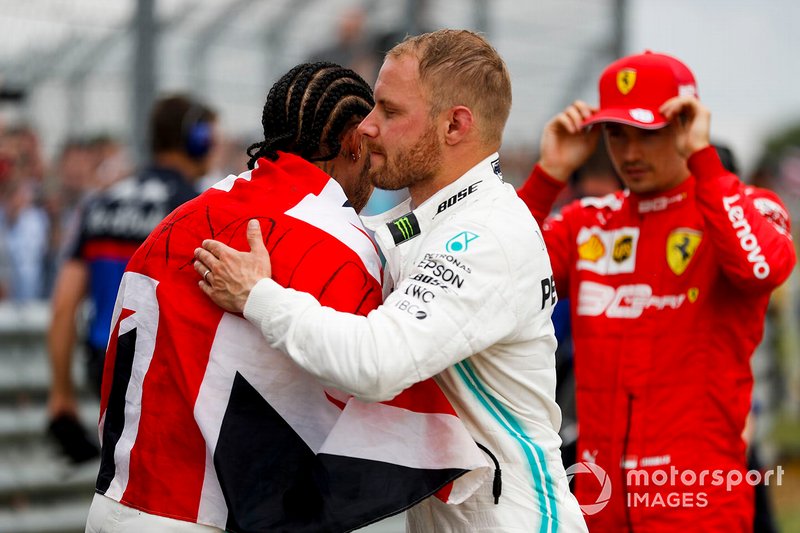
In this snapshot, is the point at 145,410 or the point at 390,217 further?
the point at 390,217

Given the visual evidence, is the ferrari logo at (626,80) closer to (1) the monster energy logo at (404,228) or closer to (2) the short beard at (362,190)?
(2) the short beard at (362,190)

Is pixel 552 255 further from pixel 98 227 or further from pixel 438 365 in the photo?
pixel 98 227

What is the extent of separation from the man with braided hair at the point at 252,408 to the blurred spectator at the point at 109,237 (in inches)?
99.1

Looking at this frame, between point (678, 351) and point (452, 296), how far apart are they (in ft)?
4.03

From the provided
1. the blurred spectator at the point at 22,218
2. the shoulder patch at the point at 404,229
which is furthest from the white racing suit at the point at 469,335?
the blurred spectator at the point at 22,218

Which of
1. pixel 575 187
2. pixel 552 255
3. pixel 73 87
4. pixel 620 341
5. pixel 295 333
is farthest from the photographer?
pixel 575 187

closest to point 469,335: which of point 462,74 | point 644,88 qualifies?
point 462,74

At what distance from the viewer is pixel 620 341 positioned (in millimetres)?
3588

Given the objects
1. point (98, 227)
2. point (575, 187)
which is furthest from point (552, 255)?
point (575, 187)

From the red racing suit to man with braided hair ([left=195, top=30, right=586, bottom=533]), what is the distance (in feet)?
2.29

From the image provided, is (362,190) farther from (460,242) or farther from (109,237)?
(109,237)

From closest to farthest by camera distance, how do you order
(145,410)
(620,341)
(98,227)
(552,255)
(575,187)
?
1. (145,410)
2. (620,341)
3. (552,255)
4. (98,227)
5. (575,187)

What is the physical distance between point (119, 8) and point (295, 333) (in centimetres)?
431

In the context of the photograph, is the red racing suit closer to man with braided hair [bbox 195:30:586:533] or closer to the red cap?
the red cap
